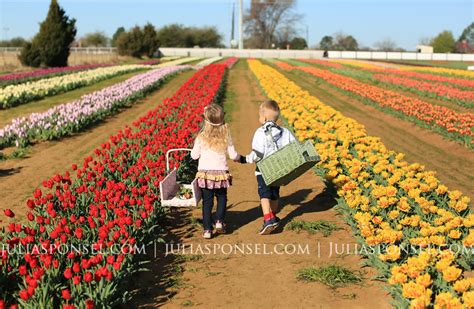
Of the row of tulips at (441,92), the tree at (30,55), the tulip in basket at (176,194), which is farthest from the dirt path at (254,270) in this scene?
the tree at (30,55)

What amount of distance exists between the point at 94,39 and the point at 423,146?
106m

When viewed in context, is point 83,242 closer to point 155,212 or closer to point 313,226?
point 155,212

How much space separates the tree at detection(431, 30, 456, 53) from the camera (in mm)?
115062

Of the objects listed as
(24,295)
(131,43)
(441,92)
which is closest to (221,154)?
(24,295)

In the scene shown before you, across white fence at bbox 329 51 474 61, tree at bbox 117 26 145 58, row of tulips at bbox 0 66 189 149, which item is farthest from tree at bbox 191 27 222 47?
row of tulips at bbox 0 66 189 149

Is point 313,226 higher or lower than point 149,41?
lower

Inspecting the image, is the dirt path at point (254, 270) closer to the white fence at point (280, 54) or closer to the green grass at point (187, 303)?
the green grass at point (187, 303)

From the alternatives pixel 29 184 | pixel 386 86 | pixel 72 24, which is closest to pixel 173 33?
pixel 72 24

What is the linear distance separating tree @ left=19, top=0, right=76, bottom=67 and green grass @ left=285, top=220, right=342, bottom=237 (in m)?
37.7

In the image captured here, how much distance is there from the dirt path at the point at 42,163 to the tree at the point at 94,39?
9967cm

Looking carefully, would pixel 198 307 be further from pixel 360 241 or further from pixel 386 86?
pixel 386 86

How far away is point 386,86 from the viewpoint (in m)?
29.3

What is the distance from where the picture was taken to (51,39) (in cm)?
4091

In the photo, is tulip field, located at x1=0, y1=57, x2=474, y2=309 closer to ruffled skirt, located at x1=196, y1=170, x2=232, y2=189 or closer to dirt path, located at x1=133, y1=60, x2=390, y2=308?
dirt path, located at x1=133, y1=60, x2=390, y2=308
